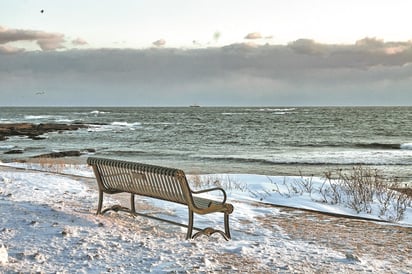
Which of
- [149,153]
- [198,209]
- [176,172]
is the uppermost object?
[176,172]

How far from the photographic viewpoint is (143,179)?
7.12 metres

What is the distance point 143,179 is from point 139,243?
95cm

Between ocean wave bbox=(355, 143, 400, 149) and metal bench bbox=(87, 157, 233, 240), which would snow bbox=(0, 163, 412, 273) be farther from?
ocean wave bbox=(355, 143, 400, 149)

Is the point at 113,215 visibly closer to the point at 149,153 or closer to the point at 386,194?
the point at 386,194

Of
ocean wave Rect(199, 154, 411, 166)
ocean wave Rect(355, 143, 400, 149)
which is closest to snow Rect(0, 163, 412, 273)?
ocean wave Rect(199, 154, 411, 166)

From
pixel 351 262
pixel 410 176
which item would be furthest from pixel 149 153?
pixel 351 262

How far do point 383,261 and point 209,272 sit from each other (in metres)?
2.39

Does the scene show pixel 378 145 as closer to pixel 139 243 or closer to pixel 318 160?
pixel 318 160

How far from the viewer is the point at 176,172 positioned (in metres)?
6.41

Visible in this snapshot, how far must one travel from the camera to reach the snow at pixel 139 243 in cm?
577

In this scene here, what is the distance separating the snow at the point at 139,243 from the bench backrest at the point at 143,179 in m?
0.59

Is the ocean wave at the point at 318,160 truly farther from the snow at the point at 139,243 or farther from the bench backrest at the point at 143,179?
the bench backrest at the point at 143,179

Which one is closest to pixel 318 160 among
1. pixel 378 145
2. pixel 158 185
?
pixel 378 145

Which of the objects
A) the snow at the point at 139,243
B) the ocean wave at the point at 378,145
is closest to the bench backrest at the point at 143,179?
the snow at the point at 139,243
